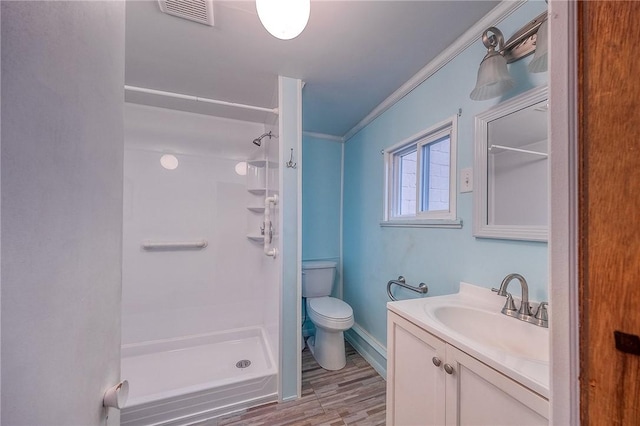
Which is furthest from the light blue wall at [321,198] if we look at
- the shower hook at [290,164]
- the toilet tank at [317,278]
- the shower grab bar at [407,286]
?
the shower grab bar at [407,286]

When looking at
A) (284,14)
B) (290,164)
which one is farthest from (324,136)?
(284,14)

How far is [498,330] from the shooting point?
39.9 inches

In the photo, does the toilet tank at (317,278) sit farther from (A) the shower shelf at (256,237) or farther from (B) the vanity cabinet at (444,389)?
(B) the vanity cabinet at (444,389)

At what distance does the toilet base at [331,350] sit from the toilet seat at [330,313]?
151 mm

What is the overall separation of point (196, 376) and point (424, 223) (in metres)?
1.98

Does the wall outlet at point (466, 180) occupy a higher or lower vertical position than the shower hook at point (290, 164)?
lower

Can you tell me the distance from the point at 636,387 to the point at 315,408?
5.53 ft

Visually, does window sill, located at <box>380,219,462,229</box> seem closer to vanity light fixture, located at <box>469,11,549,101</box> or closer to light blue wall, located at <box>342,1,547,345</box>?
light blue wall, located at <box>342,1,547,345</box>

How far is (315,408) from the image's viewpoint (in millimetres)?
1551

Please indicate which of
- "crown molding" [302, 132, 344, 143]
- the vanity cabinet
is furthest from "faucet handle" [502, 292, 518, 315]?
"crown molding" [302, 132, 344, 143]

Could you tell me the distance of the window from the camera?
1442 millimetres

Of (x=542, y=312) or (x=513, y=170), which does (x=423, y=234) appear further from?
(x=542, y=312)

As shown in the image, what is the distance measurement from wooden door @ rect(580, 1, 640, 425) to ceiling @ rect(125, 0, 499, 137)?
110cm

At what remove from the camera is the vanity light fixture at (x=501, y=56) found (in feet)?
3.22
